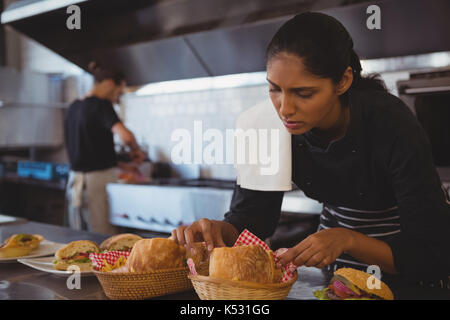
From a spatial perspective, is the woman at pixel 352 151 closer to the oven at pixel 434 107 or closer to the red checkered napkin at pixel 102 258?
the red checkered napkin at pixel 102 258

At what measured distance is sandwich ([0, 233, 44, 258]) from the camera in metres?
1.68

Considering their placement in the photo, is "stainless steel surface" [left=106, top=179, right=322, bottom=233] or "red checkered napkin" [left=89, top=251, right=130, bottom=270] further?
"stainless steel surface" [left=106, top=179, right=322, bottom=233]

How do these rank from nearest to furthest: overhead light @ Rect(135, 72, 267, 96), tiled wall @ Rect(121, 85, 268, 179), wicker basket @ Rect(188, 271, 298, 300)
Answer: wicker basket @ Rect(188, 271, 298, 300), overhead light @ Rect(135, 72, 267, 96), tiled wall @ Rect(121, 85, 268, 179)

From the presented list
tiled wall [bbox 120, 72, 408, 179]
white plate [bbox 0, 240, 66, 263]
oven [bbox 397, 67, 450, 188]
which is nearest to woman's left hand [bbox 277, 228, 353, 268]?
white plate [bbox 0, 240, 66, 263]

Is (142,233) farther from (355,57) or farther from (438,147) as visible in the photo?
(355,57)

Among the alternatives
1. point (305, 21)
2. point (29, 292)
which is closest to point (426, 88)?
point (305, 21)

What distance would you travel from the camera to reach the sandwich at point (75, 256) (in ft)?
4.90

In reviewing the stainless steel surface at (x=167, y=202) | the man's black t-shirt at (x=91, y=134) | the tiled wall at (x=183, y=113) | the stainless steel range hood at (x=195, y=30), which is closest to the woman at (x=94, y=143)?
the man's black t-shirt at (x=91, y=134)

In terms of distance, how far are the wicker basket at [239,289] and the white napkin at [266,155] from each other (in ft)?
1.88

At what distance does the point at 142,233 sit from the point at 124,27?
1848mm

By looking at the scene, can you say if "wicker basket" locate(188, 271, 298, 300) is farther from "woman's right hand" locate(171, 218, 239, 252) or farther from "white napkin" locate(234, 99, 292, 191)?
"white napkin" locate(234, 99, 292, 191)

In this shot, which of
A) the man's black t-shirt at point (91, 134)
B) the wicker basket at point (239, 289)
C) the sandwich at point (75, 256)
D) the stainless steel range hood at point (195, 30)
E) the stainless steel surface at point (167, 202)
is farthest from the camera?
the man's black t-shirt at point (91, 134)

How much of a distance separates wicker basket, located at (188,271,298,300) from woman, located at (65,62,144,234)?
2.62m

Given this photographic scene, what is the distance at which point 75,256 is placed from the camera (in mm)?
1527
